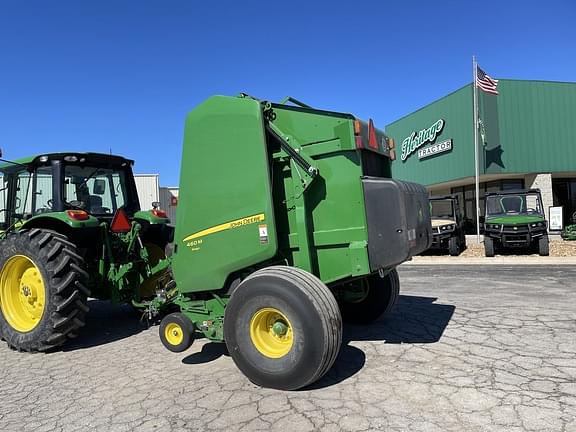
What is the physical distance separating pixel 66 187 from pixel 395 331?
4.63m

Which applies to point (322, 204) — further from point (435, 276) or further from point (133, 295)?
point (435, 276)

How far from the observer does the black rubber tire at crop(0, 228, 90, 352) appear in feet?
16.7

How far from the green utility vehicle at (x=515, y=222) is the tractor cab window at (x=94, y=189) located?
11.9 m

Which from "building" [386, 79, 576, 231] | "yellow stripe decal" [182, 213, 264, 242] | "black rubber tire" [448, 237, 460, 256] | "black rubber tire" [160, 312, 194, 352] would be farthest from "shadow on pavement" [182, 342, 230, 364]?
"building" [386, 79, 576, 231]

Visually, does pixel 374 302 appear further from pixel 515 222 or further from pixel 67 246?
pixel 515 222

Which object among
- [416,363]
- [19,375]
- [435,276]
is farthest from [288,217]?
[435,276]

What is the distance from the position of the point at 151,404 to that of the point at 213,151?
2.33 meters

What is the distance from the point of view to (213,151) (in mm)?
4430

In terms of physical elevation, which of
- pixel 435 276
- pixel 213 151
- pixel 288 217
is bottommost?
pixel 435 276

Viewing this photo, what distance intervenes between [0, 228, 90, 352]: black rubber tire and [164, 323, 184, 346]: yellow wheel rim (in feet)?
4.06

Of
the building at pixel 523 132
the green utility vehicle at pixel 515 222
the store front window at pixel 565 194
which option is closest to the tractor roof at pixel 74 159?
the green utility vehicle at pixel 515 222

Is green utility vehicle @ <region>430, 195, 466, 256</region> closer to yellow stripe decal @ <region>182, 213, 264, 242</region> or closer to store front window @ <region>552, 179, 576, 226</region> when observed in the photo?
yellow stripe decal @ <region>182, 213, 264, 242</region>

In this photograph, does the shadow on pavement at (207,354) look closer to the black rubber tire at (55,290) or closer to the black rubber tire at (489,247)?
the black rubber tire at (55,290)

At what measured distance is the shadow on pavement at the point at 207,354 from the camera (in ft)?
15.3
